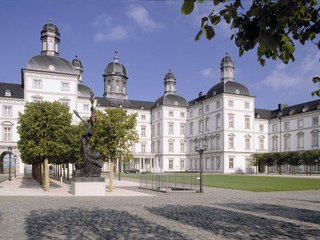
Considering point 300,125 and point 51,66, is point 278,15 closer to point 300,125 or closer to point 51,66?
point 51,66

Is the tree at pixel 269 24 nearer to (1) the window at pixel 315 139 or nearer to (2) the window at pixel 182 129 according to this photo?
(1) the window at pixel 315 139

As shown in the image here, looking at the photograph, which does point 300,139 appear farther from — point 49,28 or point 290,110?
point 49,28

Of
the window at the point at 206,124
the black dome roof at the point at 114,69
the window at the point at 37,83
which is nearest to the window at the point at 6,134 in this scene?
the window at the point at 37,83

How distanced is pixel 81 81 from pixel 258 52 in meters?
77.5

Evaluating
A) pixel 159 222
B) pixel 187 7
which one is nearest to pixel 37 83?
pixel 159 222

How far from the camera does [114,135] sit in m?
23.8

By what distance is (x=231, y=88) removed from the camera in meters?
64.7

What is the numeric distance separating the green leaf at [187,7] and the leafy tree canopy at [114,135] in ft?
67.4

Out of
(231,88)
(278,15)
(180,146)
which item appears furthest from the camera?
(180,146)

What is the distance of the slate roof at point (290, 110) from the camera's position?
218 ft

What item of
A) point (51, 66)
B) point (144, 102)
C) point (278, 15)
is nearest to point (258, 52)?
point (278, 15)

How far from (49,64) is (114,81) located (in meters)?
31.0

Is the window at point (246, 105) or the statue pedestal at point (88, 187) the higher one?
the window at point (246, 105)

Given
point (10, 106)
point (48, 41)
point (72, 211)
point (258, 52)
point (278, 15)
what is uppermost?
point (48, 41)
